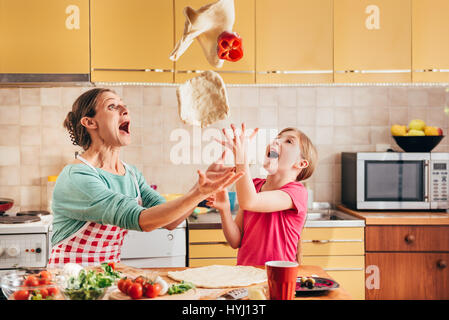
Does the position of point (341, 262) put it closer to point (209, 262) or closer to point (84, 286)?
point (209, 262)

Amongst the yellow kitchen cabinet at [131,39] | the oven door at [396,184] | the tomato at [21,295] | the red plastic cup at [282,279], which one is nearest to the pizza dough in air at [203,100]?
the red plastic cup at [282,279]

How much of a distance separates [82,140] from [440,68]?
7.57 ft

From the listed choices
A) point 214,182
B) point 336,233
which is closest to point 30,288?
point 214,182

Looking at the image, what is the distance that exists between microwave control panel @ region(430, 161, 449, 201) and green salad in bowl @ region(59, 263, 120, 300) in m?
2.38

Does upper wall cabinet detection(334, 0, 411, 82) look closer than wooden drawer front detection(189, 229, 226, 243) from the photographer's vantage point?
No

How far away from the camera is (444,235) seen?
264 cm

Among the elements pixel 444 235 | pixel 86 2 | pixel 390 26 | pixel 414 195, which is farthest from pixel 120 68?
pixel 444 235

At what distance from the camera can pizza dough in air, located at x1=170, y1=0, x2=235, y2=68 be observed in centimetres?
129

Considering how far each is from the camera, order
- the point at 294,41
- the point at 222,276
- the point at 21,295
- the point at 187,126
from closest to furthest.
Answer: the point at 21,295
the point at 222,276
the point at 294,41
the point at 187,126

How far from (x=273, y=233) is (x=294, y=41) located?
155cm

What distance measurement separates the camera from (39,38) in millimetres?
2676

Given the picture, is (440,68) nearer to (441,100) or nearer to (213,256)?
(441,100)

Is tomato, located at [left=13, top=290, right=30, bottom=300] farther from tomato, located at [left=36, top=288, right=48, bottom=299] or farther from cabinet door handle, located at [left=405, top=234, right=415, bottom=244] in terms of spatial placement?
cabinet door handle, located at [left=405, top=234, right=415, bottom=244]

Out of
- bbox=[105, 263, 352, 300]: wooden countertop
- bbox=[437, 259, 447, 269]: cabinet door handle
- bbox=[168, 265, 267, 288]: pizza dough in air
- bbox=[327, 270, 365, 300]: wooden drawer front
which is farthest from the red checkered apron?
bbox=[437, 259, 447, 269]: cabinet door handle
